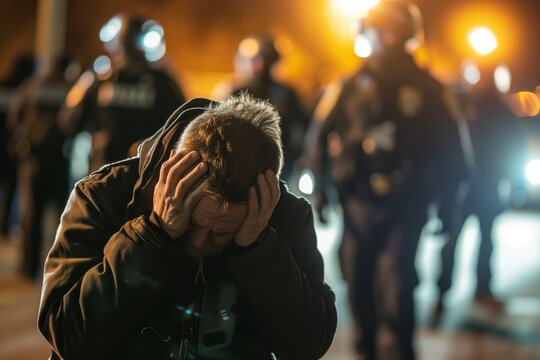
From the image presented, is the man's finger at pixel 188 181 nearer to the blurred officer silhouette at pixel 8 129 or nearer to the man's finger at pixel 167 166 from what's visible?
the man's finger at pixel 167 166

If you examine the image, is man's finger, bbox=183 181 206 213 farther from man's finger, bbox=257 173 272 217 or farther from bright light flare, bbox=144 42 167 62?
bright light flare, bbox=144 42 167 62

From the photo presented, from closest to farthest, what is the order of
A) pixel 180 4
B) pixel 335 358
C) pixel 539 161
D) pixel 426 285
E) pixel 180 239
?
pixel 180 239, pixel 335 358, pixel 426 285, pixel 539 161, pixel 180 4

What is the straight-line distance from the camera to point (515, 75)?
8.76 metres

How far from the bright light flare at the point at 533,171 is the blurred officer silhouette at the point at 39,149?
9381 mm

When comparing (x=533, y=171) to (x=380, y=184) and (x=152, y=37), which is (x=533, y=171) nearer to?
(x=152, y=37)

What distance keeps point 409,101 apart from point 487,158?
3047 mm

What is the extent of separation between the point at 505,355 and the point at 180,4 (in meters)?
16.0

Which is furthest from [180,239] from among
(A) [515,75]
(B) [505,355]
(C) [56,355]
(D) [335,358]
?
(A) [515,75]

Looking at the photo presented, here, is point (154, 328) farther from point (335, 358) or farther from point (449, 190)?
point (335, 358)

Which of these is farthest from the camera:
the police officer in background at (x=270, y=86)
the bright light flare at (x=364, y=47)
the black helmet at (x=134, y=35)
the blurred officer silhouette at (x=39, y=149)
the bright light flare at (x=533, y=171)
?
the bright light flare at (x=533, y=171)

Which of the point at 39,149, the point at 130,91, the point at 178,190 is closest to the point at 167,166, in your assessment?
the point at 178,190

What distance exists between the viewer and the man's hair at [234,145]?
1.72 metres

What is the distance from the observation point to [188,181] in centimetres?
171

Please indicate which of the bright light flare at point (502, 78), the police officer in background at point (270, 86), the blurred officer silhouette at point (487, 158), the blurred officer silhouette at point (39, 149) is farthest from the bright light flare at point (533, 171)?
the blurred officer silhouette at point (39, 149)
